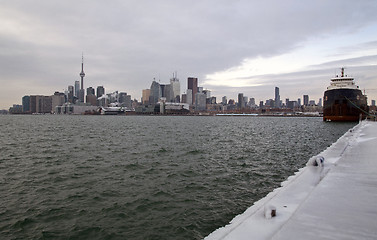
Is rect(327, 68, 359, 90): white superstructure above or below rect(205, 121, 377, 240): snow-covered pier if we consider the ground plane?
above

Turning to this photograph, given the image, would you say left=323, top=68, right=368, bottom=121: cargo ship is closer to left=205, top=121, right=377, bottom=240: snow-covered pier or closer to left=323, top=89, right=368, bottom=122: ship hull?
left=323, top=89, right=368, bottom=122: ship hull

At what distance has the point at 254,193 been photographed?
13672 mm

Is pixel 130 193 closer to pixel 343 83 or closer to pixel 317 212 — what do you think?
pixel 317 212

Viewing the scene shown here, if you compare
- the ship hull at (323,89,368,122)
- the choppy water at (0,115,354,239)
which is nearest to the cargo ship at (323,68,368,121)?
the ship hull at (323,89,368,122)

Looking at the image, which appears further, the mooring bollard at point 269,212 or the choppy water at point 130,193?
the choppy water at point 130,193

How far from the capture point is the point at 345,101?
81.8 metres

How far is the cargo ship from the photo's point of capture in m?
81.1

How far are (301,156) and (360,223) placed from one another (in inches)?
835

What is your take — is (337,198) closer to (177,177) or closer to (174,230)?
(174,230)

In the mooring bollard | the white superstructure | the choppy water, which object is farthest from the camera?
the white superstructure

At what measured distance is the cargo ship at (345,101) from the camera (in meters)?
81.1

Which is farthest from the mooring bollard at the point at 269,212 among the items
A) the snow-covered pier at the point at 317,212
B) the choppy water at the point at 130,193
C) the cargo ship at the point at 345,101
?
the cargo ship at the point at 345,101

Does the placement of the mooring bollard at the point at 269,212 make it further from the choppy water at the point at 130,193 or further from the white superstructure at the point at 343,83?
the white superstructure at the point at 343,83

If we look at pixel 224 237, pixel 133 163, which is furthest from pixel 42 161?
pixel 224 237
